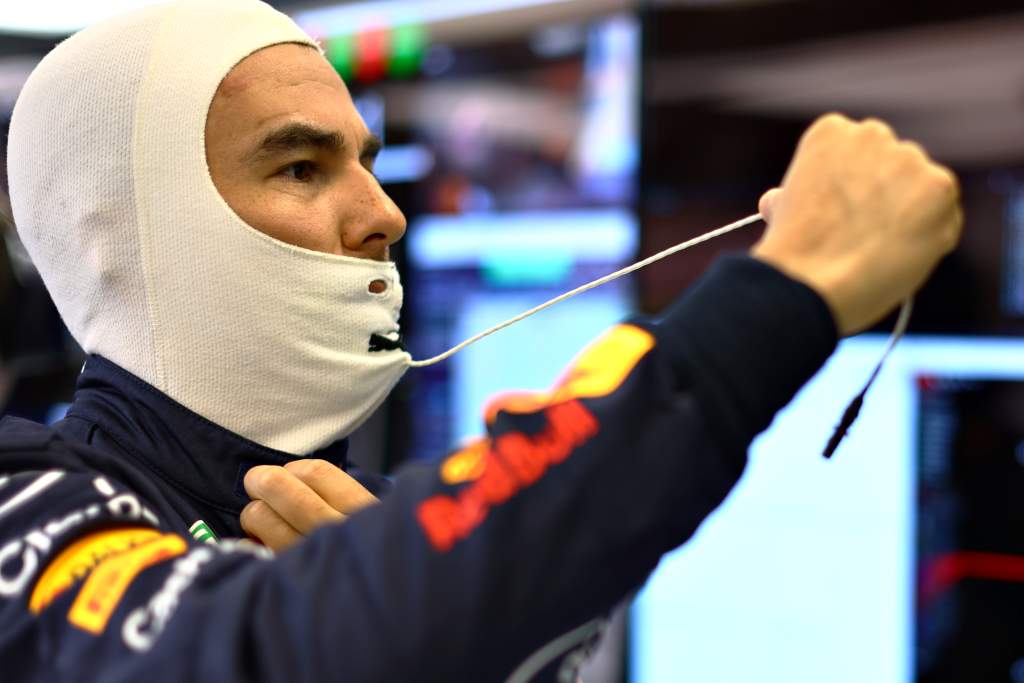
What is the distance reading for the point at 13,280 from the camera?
2.58 metres

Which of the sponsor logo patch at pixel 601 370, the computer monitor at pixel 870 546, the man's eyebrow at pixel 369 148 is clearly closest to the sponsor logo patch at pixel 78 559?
the sponsor logo patch at pixel 601 370

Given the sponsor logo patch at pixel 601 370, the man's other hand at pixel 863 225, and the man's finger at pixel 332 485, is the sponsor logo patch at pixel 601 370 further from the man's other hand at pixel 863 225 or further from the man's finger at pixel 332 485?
the man's finger at pixel 332 485

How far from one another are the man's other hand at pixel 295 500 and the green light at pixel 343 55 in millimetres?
1922

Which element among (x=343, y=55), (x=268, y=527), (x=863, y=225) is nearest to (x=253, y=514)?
(x=268, y=527)

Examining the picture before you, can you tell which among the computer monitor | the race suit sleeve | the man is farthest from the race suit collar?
the computer monitor

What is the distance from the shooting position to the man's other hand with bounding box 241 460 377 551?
86cm

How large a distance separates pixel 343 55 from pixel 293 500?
2008mm

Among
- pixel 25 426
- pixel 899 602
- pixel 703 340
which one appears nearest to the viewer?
pixel 703 340

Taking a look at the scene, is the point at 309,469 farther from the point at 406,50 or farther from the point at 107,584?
the point at 406,50

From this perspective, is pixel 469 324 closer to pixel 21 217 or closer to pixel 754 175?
pixel 754 175

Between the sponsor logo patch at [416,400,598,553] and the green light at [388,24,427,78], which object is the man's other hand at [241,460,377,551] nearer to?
the sponsor logo patch at [416,400,598,553]

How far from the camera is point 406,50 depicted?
8.46 feet

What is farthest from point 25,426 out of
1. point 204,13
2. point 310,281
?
point 204,13

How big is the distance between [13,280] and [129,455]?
1867 mm
